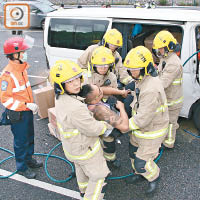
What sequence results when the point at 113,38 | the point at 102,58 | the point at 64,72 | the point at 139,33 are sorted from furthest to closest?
the point at 139,33 → the point at 113,38 → the point at 102,58 → the point at 64,72

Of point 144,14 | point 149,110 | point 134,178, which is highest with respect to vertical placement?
point 144,14

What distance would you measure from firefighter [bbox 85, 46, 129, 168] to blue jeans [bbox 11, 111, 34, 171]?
1068 millimetres

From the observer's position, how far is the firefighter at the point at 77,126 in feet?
7.65

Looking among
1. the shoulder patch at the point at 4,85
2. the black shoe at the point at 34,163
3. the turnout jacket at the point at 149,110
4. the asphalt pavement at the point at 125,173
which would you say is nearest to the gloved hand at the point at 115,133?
the turnout jacket at the point at 149,110

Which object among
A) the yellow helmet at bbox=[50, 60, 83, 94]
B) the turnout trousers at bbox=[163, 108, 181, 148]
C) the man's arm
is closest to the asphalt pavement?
the turnout trousers at bbox=[163, 108, 181, 148]

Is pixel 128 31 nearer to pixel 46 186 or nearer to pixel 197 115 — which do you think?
pixel 197 115

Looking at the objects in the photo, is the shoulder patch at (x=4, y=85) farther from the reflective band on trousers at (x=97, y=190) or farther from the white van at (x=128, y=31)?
the white van at (x=128, y=31)

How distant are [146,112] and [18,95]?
1634 millimetres

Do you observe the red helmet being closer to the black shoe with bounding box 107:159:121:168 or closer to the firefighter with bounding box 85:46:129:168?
the firefighter with bounding box 85:46:129:168

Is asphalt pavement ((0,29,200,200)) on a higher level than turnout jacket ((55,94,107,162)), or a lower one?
lower

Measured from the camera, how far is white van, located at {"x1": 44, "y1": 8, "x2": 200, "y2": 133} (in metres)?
3.97

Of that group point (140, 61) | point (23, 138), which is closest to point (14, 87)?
point (23, 138)

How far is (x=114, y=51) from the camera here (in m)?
4.11

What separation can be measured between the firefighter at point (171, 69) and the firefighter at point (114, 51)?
622mm
